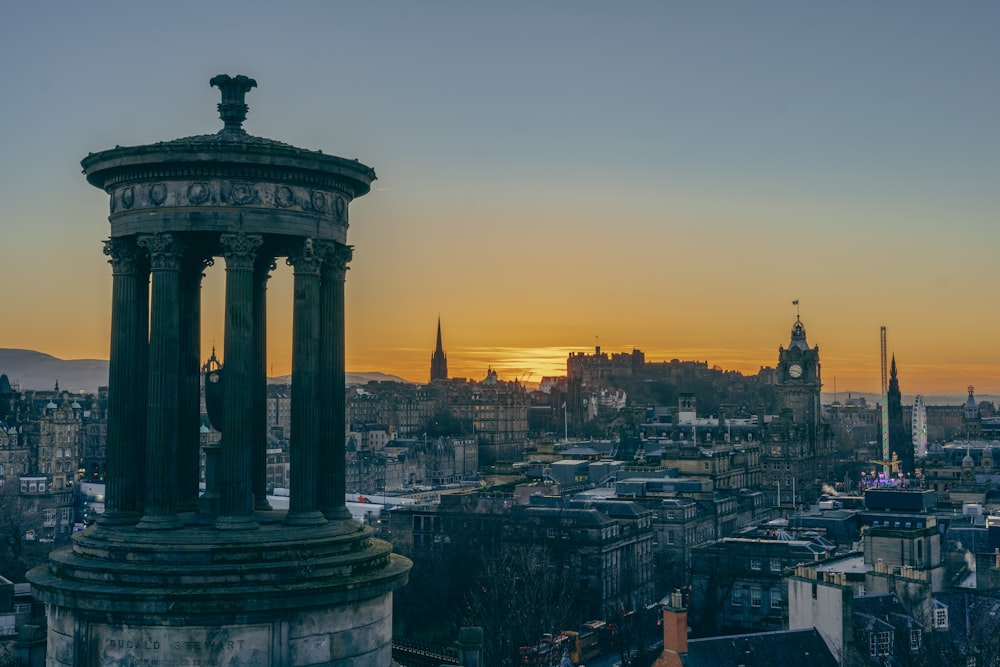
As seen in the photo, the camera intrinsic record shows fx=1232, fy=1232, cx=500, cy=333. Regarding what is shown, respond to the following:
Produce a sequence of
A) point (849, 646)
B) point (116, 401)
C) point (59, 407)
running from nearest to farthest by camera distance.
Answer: point (116, 401) < point (849, 646) < point (59, 407)

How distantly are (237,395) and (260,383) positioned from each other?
66.0 inches

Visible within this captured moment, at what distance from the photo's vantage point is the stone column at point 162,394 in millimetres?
19172

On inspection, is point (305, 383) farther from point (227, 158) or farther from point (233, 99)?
point (233, 99)

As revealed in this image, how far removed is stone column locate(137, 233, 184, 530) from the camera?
19172 mm

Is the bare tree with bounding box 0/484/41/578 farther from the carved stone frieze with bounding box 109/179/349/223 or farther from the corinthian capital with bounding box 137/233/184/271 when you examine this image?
the corinthian capital with bounding box 137/233/184/271

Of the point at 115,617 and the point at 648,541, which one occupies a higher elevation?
the point at 115,617

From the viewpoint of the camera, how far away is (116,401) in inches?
786

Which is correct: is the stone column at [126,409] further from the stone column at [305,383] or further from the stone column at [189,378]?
the stone column at [305,383]

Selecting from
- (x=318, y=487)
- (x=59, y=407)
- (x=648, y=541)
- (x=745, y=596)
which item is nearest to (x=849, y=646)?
(x=745, y=596)

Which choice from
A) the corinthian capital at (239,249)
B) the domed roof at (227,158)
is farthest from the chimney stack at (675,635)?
the corinthian capital at (239,249)

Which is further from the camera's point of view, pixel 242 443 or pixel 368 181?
pixel 368 181

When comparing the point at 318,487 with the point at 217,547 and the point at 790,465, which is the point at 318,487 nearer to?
the point at 217,547

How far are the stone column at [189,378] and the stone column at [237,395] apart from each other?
2121 mm

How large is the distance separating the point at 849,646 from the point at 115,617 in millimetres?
43603
